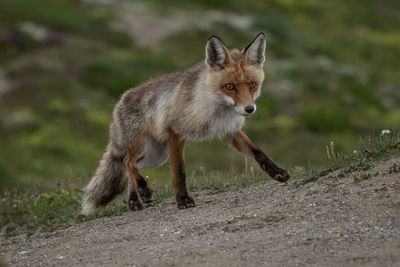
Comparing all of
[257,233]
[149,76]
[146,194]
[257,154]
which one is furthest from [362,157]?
[149,76]

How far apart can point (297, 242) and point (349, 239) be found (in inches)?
19.5

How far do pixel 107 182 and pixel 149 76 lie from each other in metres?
15.6

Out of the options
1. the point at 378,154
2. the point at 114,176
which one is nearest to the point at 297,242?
the point at 378,154

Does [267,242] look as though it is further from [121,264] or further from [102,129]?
[102,129]

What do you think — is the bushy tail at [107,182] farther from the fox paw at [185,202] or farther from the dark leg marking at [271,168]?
the dark leg marking at [271,168]

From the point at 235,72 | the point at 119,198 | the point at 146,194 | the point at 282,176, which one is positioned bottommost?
the point at 119,198

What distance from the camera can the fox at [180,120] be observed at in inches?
336

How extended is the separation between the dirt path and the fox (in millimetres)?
668

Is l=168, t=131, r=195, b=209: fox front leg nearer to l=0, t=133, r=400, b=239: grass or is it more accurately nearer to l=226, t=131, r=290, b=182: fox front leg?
l=226, t=131, r=290, b=182: fox front leg

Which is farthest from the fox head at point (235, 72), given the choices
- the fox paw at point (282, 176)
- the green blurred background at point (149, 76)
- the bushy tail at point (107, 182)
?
the green blurred background at point (149, 76)

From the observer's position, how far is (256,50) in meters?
8.80

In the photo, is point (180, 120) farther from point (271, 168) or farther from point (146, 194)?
point (271, 168)

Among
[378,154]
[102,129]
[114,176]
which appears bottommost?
[102,129]

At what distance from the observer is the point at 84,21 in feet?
102
